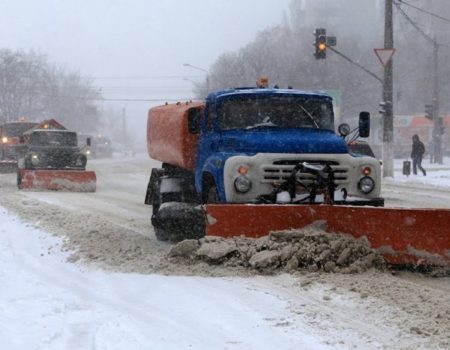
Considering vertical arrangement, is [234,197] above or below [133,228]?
above

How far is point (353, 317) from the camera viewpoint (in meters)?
5.60

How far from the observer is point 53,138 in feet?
70.3

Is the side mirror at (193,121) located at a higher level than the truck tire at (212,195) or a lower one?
higher

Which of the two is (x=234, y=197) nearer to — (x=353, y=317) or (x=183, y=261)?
(x=183, y=261)

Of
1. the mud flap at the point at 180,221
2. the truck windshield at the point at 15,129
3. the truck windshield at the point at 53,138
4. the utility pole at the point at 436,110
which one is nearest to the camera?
the mud flap at the point at 180,221

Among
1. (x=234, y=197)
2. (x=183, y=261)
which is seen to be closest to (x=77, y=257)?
(x=183, y=261)

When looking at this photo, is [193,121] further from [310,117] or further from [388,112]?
[388,112]

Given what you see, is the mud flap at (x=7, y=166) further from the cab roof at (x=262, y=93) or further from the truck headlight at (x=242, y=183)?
the truck headlight at (x=242, y=183)

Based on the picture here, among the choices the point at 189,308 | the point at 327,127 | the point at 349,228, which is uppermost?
the point at 327,127

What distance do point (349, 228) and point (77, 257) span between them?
3.27m

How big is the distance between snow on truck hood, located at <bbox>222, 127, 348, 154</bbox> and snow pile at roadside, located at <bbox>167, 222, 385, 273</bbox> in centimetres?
143

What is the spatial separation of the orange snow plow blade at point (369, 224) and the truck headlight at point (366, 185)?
1.28 m

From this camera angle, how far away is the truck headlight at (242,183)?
325 inches

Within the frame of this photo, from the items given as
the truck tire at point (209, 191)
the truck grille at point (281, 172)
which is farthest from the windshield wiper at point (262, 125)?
the truck grille at point (281, 172)
